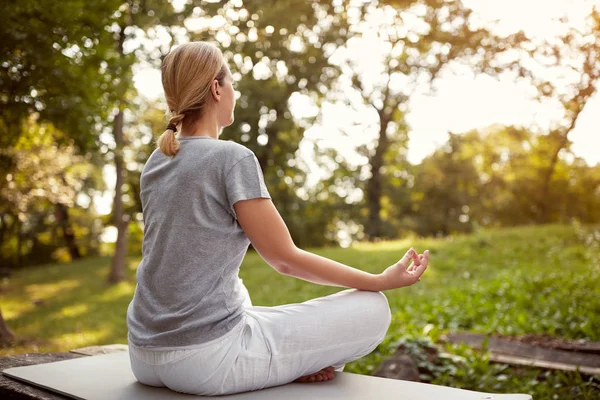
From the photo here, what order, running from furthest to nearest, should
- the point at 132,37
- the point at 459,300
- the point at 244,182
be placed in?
1. the point at 132,37
2. the point at 459,300
3. the point at 244,182

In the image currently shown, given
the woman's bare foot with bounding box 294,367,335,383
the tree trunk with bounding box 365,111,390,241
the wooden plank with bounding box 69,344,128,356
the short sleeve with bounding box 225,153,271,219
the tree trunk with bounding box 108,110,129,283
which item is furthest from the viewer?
the tree trunk with bounding box 365,111,390,241

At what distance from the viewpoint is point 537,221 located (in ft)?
65.2

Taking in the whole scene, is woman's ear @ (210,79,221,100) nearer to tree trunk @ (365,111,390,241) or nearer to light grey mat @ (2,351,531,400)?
light grey mat @ (2,351,531,400)

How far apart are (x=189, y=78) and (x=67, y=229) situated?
22062mm

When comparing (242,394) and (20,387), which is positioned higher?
(242,394)

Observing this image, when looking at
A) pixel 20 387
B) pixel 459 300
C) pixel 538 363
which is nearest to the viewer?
pixel 20 387

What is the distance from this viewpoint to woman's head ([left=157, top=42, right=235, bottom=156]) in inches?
81.7

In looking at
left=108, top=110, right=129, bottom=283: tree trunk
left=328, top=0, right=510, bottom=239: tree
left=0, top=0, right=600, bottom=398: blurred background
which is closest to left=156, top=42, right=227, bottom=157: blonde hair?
left=0, top=0, right=600, bottom=398: blurred background

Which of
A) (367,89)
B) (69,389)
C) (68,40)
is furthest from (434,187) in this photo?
(69,389)

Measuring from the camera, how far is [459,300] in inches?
281

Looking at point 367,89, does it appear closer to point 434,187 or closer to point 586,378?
point 434,187

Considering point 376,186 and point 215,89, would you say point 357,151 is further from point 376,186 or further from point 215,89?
point 215,89

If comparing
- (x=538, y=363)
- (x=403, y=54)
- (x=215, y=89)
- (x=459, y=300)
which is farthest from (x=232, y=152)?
(x=403, y=54)

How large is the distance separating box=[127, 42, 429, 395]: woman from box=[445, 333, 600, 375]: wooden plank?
8.44 ft
